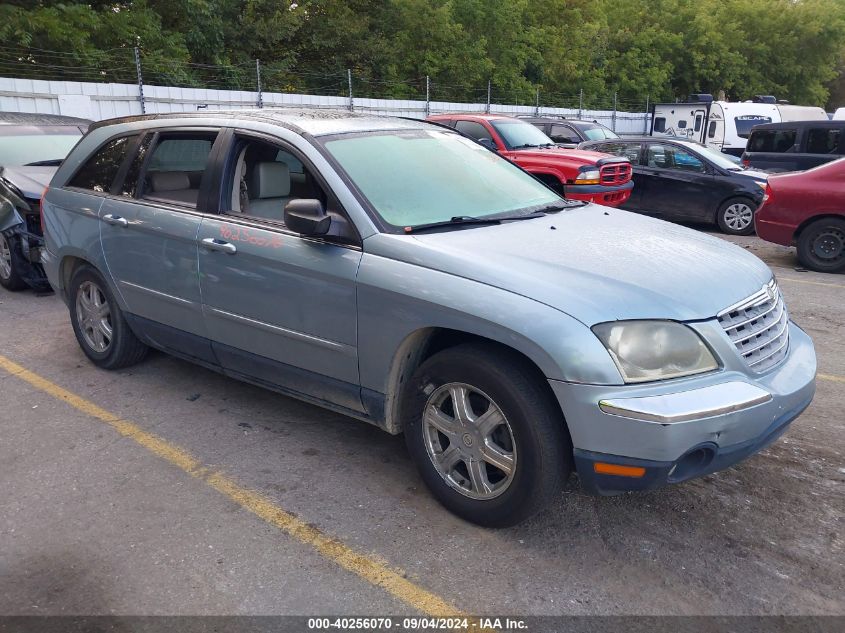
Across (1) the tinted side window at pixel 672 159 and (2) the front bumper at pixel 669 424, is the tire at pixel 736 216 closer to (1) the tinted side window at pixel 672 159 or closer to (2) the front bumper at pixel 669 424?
(1) the tinted side window at pixel 672 159

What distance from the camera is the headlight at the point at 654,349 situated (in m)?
2.82

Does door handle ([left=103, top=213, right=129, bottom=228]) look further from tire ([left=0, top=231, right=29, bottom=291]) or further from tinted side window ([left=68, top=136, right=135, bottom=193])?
tire ([left=0, top=231, right=29, bottom=291])

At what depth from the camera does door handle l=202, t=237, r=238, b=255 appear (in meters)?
3.96

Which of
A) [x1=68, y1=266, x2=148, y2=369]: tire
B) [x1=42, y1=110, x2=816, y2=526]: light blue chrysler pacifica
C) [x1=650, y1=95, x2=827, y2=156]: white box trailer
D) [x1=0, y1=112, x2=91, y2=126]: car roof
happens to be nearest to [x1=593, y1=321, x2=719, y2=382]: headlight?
[x1=42, y1=110, x2=816, y2=526]: light blue chrysler pacifica

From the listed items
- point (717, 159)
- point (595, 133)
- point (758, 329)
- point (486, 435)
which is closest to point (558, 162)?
point (717, 159)

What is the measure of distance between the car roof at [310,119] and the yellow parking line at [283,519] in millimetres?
1850

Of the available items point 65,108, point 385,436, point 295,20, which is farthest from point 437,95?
point 385,436

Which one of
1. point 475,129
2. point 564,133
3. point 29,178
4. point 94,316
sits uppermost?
point 475,129

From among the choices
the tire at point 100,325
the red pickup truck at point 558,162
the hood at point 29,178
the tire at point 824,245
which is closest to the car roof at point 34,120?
the hood at point 29,178

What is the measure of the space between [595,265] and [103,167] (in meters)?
3.52

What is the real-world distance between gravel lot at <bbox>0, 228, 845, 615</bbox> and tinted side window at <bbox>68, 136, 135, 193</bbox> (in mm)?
1522

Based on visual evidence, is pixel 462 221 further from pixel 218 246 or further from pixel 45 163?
pixel 45 163

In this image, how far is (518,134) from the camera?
1213 cm

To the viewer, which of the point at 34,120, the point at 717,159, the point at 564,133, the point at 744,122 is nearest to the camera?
the point at 34,120
